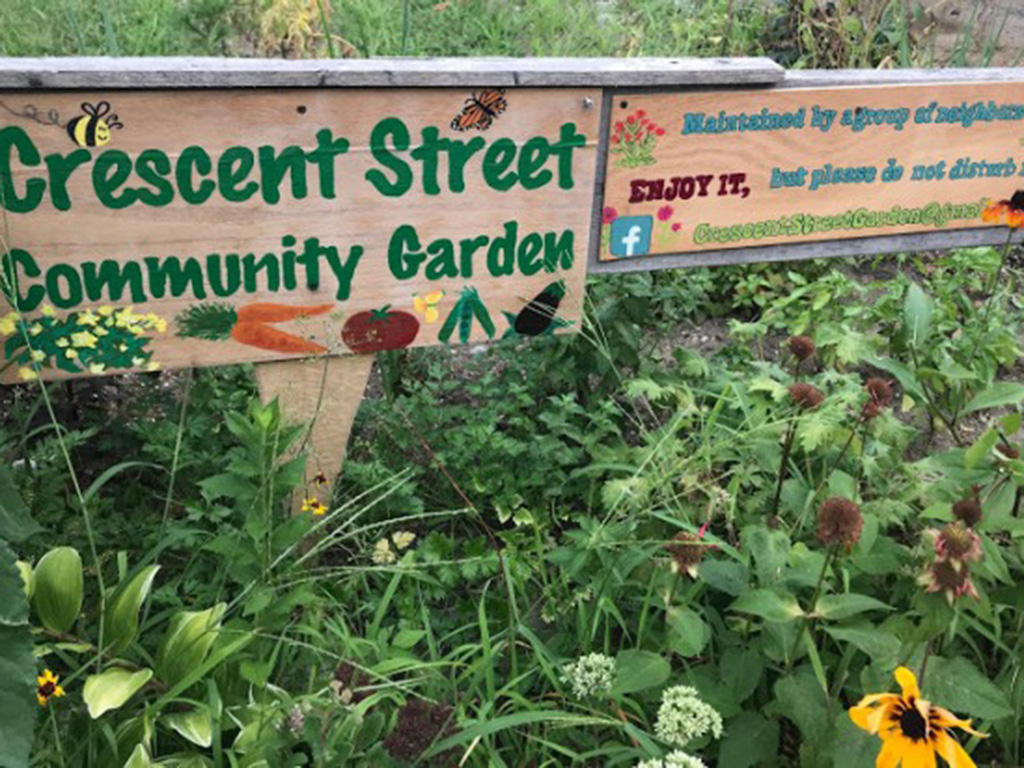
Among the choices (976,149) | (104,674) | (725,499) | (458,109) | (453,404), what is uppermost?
(458,109)

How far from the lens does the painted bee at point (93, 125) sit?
1.92 meters

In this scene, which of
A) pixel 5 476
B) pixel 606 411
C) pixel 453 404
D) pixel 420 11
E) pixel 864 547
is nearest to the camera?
pixel 5 476

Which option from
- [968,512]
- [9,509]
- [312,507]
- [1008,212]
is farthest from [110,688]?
[1008,212]

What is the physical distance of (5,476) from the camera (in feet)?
5.24

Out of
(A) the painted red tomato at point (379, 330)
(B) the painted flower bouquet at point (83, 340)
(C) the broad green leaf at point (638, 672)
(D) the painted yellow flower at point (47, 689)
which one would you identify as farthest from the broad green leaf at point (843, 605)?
(B) the painted flower bouquet at point (83, 340)

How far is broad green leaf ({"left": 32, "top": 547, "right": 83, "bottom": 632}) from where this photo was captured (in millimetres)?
Result: 1806

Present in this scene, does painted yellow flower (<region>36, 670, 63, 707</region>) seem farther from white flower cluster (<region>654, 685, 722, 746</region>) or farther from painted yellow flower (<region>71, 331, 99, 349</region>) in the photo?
white flower cluster (<region>654, 685, 722, 746</region>)

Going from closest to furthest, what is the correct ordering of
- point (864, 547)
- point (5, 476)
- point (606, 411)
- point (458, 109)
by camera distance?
point (5, 476) < point (864, 547) < point (458, 109) < point (606, 411)

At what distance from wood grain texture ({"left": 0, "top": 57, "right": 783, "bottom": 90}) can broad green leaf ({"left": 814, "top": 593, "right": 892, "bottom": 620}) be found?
3.68 ft

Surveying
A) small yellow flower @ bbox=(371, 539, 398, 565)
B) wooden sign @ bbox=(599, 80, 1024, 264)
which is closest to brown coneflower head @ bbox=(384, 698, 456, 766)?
small yellow flower @ bbox=(371, 539, 398, 565)

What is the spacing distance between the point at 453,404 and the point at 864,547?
1.29 metres

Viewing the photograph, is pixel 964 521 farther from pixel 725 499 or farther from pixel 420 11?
pixel 420 11

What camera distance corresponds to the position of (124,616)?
182cm

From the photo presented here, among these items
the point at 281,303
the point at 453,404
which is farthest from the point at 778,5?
the point at 281,303
